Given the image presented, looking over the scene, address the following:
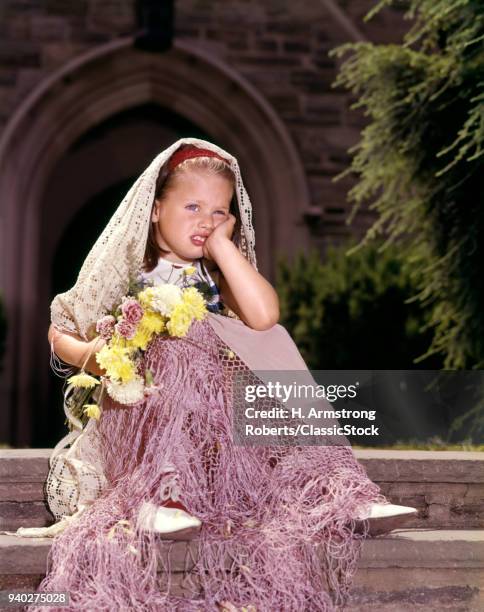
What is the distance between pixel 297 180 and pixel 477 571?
4702 mm

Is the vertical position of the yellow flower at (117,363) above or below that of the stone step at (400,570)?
above

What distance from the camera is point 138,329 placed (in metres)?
2.20

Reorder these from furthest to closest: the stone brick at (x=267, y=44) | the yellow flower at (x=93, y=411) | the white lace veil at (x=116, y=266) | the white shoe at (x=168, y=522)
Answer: the stone brick at (x=267, y=44)
the white lace veil at (x=116, y=266)
the yellow flower at (x=93, y=411)
the white shoe at (x=168, y=522)

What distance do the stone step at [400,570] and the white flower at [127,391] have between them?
0.35 meters

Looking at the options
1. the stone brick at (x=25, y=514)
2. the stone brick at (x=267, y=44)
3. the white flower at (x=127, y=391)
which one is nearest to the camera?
the white flower at (x=127, y=391)

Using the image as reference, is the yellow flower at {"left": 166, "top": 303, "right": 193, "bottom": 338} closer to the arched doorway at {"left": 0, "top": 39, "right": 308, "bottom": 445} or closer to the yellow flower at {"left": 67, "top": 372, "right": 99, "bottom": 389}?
the yellow flower at {"left": 67, "top": 372, "right": 99, "bottom": 389}

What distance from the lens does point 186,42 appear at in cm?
674

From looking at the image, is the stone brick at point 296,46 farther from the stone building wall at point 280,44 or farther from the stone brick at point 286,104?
the stone brick at point 286,104

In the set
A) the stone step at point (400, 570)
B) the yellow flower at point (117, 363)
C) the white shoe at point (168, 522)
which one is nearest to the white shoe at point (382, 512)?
the stone step at point (400, 570)

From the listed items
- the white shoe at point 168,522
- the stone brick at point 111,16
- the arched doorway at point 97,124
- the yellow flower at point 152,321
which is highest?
the stone brick at point 111,16

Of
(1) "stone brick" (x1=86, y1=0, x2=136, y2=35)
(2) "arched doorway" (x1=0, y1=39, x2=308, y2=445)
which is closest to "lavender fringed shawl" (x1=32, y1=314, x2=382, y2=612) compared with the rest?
(2) "arched doorway" (x1=0, y1=39, x2=308, y2=445)

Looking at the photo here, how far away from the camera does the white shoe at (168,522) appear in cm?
199

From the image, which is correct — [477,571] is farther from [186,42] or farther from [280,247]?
[186,42]

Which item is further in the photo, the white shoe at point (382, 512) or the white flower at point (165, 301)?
the white flower at point (165, 301)
